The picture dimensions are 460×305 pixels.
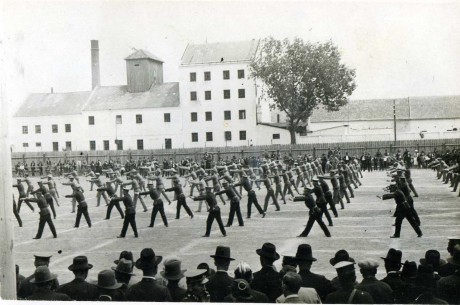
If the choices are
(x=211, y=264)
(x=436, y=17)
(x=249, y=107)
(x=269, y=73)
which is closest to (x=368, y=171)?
(x=249, y=107)

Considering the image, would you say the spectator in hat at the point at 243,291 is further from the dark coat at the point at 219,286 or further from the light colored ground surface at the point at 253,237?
the light colored ground surface at the point at 253,237

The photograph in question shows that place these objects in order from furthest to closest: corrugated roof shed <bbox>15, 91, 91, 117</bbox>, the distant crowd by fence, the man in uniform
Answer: the distant crowd by fence < the man in uniform < corrugated roof shed <bbox>15, 91, 91, 117</bbox>

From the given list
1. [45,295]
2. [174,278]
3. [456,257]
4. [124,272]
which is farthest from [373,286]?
[45,295]

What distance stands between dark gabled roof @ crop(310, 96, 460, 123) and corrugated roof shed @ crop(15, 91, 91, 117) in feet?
24.8

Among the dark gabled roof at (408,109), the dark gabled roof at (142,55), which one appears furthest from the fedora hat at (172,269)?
the dark gabled roof at (142,55)

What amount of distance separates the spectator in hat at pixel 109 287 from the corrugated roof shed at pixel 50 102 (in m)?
6.14

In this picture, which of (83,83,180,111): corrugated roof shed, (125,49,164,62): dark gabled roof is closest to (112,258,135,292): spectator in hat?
(125,49,164,62): dark gabled roof

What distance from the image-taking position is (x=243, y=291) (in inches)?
219

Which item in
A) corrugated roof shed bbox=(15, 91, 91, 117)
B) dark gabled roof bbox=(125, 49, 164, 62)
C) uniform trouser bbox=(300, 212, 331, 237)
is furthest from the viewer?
uniform trouser bbox=(300, 212, 331, 237)

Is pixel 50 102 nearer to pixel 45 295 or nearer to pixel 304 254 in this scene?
pixel 45 295

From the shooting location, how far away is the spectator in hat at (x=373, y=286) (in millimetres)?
5926

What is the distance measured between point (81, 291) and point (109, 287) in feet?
1.67

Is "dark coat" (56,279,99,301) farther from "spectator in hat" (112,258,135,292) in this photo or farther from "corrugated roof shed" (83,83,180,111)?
"corrugated roof shed" (83,83,180,111)

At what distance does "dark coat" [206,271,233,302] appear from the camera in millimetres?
6637
